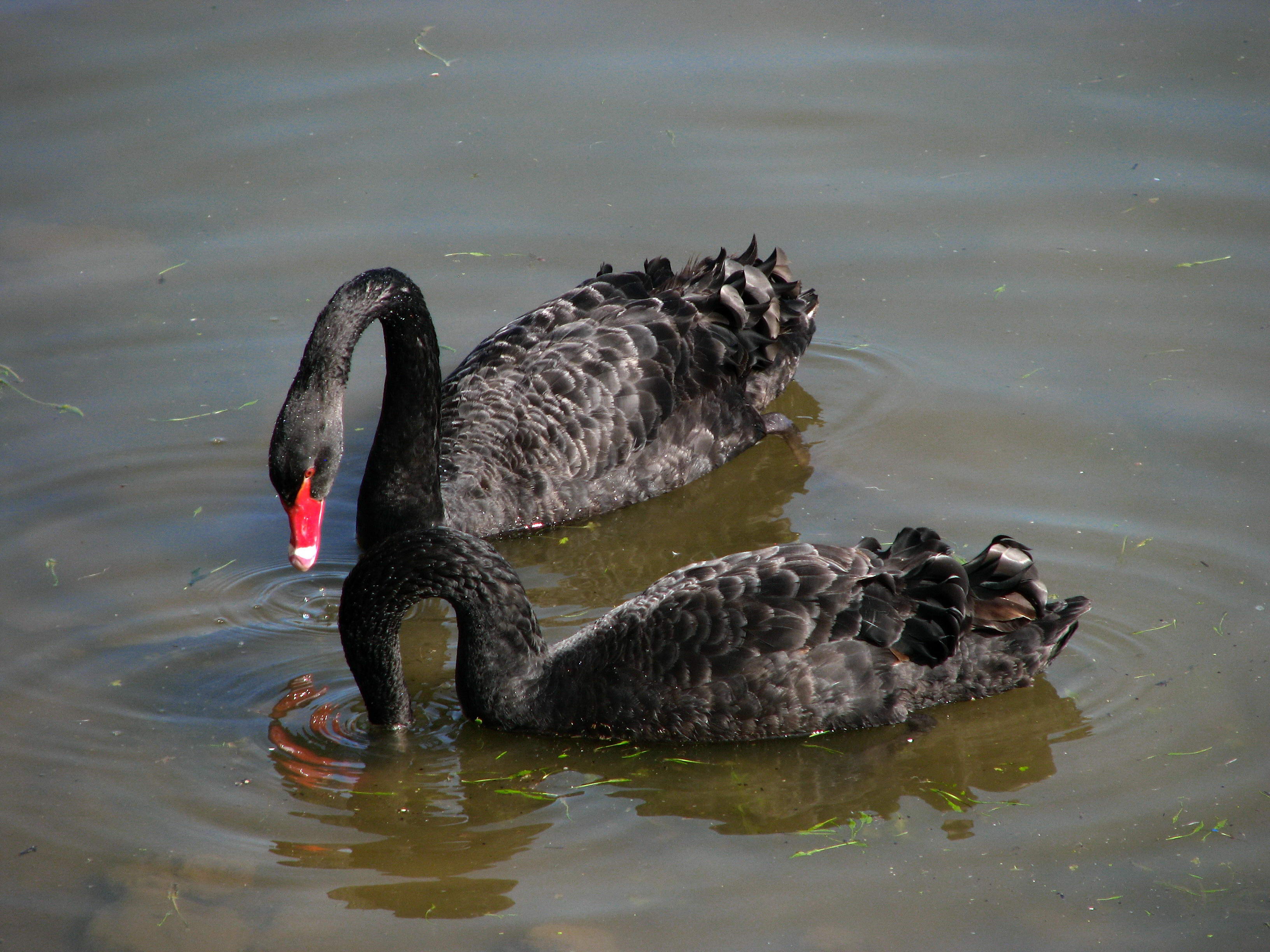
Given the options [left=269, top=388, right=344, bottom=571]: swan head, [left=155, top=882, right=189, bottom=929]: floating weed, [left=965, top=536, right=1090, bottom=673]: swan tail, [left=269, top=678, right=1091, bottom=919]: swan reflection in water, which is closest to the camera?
[left=155, top=882, right=189, bottom=929]: floating weed

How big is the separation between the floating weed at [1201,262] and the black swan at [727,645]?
3.97 metres

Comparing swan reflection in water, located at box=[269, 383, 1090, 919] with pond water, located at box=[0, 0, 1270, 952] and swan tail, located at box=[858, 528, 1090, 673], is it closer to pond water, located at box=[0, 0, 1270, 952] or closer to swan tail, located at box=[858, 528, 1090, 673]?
pond water, located at box=[0, 0, 1270, 952]

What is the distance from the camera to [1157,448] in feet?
24.8

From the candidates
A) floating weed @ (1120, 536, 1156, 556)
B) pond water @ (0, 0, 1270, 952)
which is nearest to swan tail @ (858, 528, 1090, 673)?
pond water @ (0, 0, 1270, 952)

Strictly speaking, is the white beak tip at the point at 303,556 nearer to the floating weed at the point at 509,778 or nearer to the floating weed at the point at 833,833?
the floating weed at the point at 509,778

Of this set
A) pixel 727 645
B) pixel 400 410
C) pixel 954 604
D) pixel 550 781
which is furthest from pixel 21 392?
pixel 954 604

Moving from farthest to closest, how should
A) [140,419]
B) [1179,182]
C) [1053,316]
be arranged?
[1179,182] → [1053,316] → [140,419]

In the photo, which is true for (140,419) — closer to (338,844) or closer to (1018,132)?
(338,844)

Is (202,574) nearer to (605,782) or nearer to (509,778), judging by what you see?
(509,778)

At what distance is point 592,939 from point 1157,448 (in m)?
4.27

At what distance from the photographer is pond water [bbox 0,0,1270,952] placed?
16.9 feet

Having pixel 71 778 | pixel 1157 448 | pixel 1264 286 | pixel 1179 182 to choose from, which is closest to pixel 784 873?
pixel 71 778

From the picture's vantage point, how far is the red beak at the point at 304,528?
240 inches

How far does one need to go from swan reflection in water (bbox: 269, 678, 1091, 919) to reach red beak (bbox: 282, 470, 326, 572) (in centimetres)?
62
